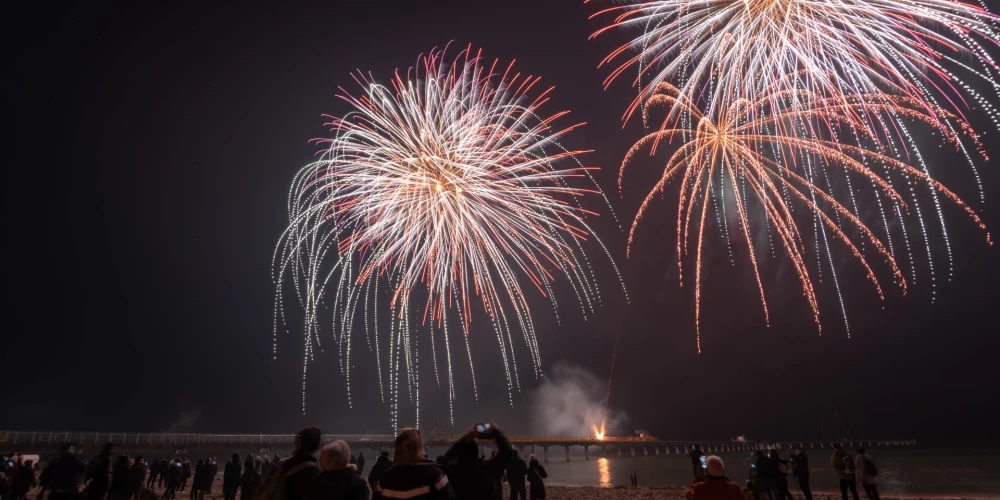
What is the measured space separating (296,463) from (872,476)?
13.9 metres

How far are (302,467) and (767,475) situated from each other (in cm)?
1268

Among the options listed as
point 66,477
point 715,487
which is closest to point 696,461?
point 715,487

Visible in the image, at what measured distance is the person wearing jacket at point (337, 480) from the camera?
4070 millimetres

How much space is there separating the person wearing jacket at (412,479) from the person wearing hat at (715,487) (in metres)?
2.67

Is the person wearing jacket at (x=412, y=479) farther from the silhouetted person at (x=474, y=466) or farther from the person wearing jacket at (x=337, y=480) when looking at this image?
the silhouetted person at (x=474, y=466)

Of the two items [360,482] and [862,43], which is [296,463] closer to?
[360,482]

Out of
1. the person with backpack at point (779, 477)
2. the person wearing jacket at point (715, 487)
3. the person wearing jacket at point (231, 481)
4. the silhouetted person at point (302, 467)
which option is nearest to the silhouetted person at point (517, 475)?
the person with backpack at point (779, 477)

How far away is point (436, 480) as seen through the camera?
3.96 meters

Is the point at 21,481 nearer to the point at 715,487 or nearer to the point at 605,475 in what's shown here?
the point at 715,487

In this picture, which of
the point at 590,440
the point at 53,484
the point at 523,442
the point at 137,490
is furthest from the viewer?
the point at 590,440

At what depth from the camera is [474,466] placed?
484 cm

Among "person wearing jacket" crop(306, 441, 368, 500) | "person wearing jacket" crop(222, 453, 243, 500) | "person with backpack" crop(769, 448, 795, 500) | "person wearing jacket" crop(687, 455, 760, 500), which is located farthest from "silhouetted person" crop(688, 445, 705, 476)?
"person wearing jacket" crop(222, 453, 243, 500)

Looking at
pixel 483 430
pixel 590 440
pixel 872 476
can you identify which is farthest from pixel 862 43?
pixel 590 440

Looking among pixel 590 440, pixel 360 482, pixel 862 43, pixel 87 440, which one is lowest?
pixel 590 440
